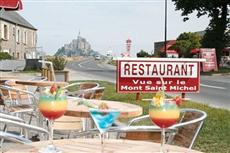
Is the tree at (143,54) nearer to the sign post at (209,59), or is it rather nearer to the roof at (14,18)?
the roof at (14,18)

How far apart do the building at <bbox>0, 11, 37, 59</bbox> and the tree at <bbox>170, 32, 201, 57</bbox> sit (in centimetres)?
2146

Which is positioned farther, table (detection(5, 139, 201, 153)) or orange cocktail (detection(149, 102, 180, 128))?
table (detection(5, 139, 201, 153))

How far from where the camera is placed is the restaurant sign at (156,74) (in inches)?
497

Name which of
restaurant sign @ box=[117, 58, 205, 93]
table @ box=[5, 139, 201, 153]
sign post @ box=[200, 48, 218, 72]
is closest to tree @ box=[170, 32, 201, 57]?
sign post @ box=[200, 48, 218, 72]

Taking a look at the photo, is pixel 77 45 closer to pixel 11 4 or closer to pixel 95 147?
pixel 11 4

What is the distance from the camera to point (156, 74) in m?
12.9

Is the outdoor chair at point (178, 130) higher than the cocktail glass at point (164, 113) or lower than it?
lower

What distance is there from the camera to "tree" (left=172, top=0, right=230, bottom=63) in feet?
155

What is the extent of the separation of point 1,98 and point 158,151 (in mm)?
5721

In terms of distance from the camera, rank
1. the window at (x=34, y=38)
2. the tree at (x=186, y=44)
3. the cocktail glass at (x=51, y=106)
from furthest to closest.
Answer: the window at (x=34, y=38)
the tree at (x=186, y=44)
the cocktail glass at (x=51, y=106)

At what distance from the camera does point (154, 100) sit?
2787 mm

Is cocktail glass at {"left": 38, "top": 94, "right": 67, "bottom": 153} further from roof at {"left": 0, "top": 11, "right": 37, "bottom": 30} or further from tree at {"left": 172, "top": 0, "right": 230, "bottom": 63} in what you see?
roof at {"left": 0, "top": 11, "right": 37, "bottom": 30}

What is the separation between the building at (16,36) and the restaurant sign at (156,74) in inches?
1970

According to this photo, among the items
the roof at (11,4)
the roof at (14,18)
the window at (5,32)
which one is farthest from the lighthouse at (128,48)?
the window at (5,32)
